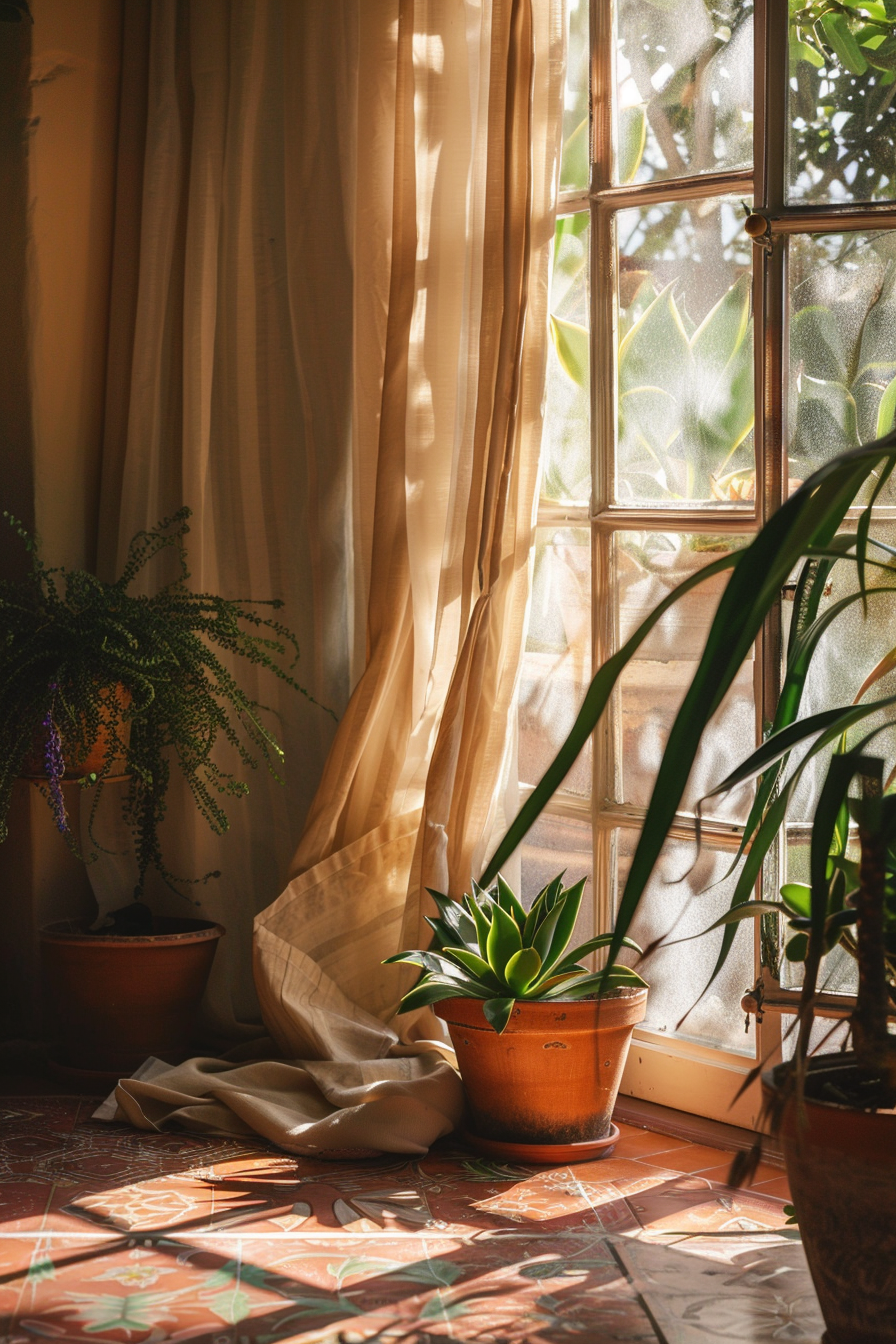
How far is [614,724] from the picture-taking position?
97.2 inches

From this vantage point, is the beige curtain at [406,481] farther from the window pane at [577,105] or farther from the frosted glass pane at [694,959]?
the frosted glass pane at [694,959]

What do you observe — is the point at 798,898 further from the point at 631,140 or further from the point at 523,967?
the point at 631,140

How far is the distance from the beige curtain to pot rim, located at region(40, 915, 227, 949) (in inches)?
8.0

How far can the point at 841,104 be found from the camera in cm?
211

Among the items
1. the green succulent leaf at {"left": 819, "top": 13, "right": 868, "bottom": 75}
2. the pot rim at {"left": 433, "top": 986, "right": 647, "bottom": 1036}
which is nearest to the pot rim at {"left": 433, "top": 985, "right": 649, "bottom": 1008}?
the pot rim at {"left": 433, "top": 986, "right": 647, "bottom": 1036}

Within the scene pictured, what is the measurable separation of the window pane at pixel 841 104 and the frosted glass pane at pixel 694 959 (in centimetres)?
110

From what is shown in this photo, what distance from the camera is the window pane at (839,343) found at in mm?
2098

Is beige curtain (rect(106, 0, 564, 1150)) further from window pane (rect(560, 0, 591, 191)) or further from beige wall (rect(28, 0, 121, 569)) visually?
beige wall (rect(28, 0, 121, 569))

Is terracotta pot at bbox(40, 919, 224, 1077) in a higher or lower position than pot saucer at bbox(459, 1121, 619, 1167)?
higher

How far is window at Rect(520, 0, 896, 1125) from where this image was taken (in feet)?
6.98

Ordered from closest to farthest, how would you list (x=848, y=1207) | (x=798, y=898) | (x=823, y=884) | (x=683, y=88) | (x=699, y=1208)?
(x=823, y=884) < (x=848, y=1207) < (x=798, y=898) < (x=699, y=1208) < (x=683, y=88)

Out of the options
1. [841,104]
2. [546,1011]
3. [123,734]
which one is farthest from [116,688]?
[841,104]

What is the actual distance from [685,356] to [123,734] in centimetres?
122

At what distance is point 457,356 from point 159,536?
2.28 feet
